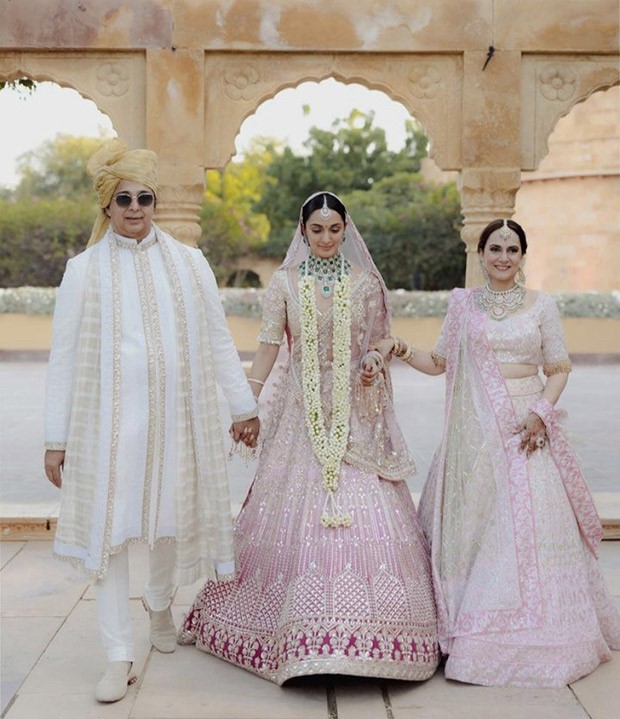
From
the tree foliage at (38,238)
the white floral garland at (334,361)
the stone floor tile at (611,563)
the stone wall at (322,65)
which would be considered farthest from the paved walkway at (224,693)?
the tree foliage at (38,238)

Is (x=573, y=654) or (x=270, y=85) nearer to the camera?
(x=573, y=654)

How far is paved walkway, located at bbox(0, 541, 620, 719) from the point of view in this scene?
11.2 feet

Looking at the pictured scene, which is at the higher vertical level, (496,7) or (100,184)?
(496,7)

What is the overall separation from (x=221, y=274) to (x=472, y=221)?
23531 mm

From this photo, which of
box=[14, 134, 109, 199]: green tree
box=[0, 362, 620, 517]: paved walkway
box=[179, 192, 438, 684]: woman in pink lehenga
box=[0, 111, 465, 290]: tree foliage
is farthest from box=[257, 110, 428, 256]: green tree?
box=[179, 192, 438, 684]: woman in pink lehenga

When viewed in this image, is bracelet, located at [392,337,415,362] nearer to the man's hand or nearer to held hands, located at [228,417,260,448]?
held hands, located at [228,417,260,448]

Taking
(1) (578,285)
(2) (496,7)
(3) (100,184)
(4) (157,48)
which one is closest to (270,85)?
(4) (157,48)

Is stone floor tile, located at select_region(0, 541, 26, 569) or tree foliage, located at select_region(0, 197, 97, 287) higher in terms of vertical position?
tree foliage, located at select_region(0, 197, 97, 287)

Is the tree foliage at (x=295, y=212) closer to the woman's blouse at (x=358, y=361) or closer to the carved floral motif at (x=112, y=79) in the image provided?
the carved floral motif at (x=112, y=79)

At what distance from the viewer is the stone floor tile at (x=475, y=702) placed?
3387 mm

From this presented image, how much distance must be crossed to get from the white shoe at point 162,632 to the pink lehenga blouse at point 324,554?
0.08 meters

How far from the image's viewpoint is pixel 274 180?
31.6 m

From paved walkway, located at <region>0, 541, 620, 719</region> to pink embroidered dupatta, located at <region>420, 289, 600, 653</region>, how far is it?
25 cm

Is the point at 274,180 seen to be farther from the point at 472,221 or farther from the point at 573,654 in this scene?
the point at 573,654
